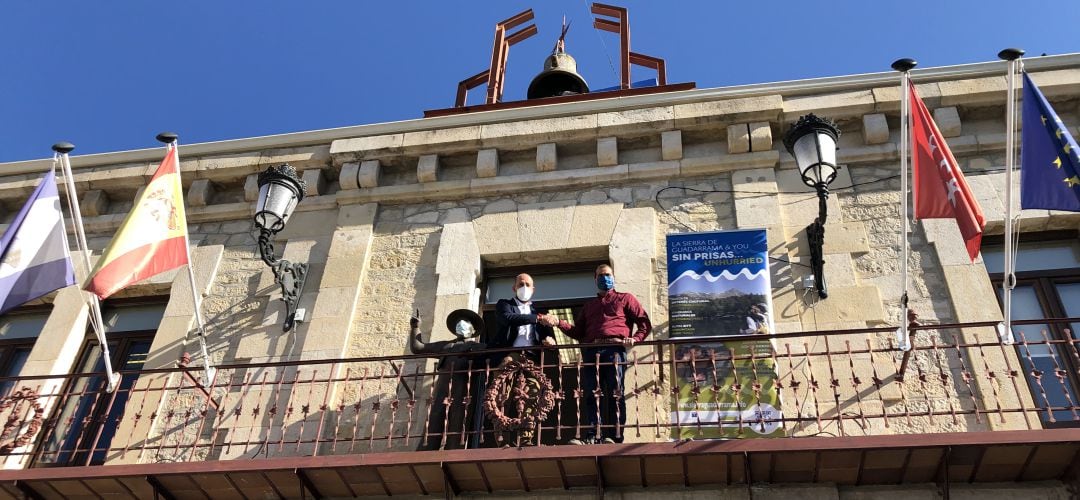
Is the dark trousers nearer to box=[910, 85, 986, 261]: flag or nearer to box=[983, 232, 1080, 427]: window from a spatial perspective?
box=[910, 85, 986, 261]: flag

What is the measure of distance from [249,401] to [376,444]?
127 centimetres

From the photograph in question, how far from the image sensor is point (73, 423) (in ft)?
25.8

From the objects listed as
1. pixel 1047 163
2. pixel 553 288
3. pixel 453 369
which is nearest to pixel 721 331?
pixel 553 288

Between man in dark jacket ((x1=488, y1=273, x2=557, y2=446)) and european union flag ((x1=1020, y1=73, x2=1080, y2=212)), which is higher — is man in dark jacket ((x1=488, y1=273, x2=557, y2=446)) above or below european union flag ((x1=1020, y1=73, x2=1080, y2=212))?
below

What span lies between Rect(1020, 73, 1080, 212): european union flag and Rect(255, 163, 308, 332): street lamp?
18.6ft

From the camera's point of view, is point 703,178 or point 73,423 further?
point 703,178

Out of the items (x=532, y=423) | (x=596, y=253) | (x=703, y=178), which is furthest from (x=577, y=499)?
(x=703, y=178)

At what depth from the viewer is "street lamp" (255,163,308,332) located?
25.7ft

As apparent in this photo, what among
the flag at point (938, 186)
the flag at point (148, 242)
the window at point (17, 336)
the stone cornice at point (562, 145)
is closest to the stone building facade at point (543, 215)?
the stone cornice at point (562, 145)

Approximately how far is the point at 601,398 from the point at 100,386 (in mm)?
4233

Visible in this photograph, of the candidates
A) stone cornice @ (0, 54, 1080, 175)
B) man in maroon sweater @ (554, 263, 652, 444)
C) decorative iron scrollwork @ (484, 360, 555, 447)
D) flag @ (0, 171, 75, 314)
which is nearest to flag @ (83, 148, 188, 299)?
flag @ (0, 171, 75, 314)

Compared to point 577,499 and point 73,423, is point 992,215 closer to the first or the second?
point 577,499

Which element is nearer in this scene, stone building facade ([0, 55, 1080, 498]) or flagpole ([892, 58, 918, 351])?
flagpole ([892, 58, 918, 351])

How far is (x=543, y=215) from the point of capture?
27.8 feet
